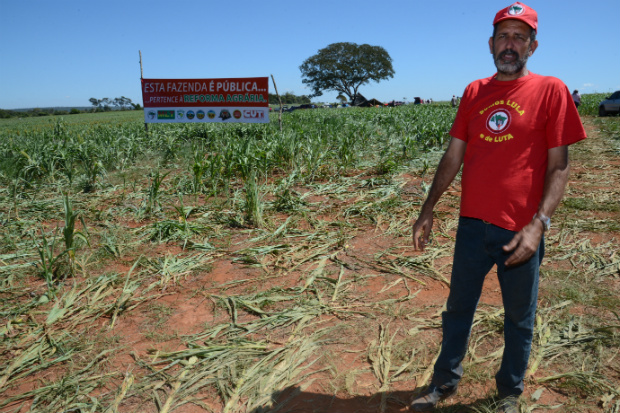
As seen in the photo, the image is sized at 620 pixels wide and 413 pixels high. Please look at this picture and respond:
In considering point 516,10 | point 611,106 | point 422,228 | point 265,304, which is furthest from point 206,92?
point 611,106

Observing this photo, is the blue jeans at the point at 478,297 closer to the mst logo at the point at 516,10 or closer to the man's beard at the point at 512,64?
the man's beard at the point at 512,64

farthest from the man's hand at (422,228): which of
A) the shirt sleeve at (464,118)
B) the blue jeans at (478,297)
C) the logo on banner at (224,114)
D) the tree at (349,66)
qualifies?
the tree at (349,66)

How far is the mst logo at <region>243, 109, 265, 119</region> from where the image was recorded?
11430 mm

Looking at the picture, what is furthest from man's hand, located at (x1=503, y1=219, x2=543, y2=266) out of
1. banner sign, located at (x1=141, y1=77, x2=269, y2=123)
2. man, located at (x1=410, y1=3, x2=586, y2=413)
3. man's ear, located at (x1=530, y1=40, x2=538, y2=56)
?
banner sign, located at (x1=141, y1=77, x2=269, y2=123)

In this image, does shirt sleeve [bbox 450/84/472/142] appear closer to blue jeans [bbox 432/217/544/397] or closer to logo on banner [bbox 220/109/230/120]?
blue jeans [bbox 432/217/544/397]

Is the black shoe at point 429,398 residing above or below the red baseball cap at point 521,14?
below

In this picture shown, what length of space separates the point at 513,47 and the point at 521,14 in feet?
0.44

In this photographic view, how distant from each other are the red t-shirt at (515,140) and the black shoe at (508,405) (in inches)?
35.6

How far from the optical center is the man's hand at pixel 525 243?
1716mm

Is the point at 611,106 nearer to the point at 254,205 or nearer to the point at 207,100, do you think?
the point at 207,100

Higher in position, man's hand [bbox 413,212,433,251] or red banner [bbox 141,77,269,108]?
red banner [bbox 141,77,269,108]

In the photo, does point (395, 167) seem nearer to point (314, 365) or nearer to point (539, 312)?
point (539, 312)

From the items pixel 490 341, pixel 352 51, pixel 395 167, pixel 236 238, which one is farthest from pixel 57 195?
pixel 352 51

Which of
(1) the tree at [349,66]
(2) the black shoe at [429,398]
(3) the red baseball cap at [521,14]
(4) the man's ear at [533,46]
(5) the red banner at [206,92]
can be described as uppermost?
(1) the tree at [349,66]
